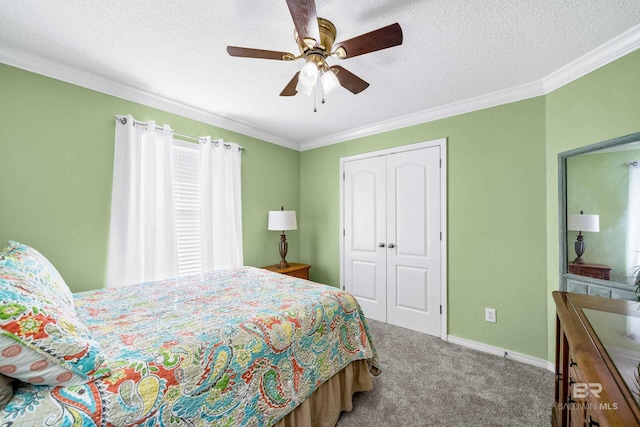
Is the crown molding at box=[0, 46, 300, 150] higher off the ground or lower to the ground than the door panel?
higher

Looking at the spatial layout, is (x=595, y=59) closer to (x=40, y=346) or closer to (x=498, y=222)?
(x=498, y=222)

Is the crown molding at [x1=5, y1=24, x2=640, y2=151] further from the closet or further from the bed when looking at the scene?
the bed

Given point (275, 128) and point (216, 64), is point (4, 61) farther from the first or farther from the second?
point (275, 128)

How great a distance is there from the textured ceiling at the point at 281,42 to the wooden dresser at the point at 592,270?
1551 millimetres

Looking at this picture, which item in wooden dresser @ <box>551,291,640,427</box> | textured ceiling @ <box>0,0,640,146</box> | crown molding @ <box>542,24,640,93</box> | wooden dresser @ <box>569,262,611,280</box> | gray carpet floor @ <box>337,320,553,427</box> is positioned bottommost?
gray carpet floor @ <box>337,320,553,427</box>

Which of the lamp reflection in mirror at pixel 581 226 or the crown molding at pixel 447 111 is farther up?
the crown molding at pixel 447 111

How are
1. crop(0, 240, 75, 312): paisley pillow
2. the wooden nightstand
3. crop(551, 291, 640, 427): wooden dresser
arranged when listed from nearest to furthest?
crop(551, 291, 640, 427): wooden dresser, crop(0, 240, 75, 312): paisley pillow, the wooden nightstand

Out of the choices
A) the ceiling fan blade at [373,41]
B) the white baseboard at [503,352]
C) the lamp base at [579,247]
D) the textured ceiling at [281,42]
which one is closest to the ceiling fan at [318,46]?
the ceiling fan blade at [373,41]

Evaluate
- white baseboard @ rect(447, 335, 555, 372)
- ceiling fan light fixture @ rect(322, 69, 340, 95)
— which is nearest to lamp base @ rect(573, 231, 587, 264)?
white baseboard @ rect(447, 335, 555, 372)

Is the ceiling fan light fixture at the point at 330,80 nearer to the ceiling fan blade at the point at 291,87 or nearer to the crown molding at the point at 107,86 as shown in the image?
the ceiling fan blade at the point at 291,87

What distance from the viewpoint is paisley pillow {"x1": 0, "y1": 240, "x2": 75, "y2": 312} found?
40.4 inches

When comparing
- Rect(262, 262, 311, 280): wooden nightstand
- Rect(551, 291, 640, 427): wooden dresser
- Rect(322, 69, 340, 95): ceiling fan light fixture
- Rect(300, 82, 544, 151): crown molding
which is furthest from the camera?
Rect(262, 262, 311, 280): wooden nightstand

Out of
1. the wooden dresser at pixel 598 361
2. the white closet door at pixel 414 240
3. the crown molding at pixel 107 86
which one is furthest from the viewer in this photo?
the white closet door at pixel 414 240

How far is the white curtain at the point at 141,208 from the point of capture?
2258mm
